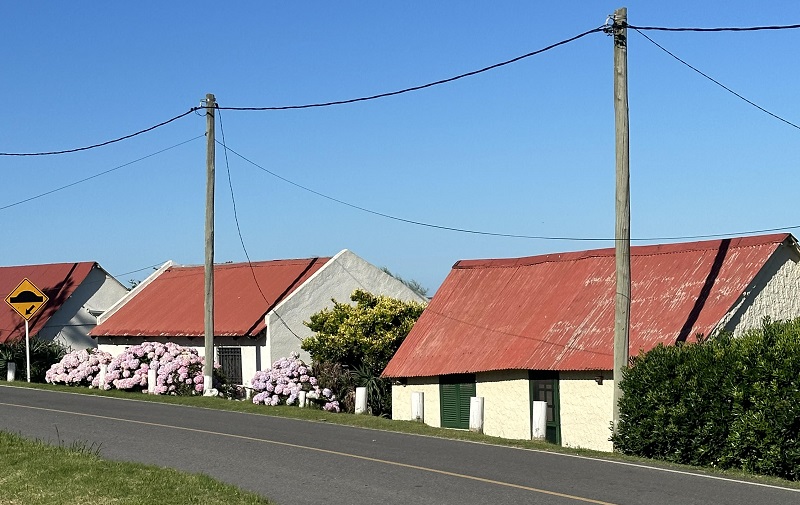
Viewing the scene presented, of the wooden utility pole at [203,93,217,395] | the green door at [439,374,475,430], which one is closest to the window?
the wooden utility pole at [203,93,217,395]

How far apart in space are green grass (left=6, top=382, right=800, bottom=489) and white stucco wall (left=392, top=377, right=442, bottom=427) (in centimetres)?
452

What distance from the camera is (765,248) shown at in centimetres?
2519

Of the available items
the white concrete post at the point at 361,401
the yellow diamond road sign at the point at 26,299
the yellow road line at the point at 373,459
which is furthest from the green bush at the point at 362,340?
the yellow road line at the point at 373,459

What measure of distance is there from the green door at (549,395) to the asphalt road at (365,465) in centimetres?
625

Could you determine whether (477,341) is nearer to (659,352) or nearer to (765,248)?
(765,248)

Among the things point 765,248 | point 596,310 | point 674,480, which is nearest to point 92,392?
point 596,310

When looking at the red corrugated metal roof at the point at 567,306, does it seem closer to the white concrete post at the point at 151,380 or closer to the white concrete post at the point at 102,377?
the white concrete post at the point at 151,380

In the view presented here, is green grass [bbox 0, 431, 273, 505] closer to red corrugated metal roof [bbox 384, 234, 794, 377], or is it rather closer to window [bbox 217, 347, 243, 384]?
red corrugated metal roof [bbox 384, 234, 794, 377]

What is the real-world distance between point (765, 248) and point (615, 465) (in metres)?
11.0

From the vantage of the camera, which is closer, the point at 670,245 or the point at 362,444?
the point at 362,444

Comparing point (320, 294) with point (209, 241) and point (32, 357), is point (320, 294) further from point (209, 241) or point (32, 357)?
point (32, 357)

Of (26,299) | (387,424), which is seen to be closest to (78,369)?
(26,299)

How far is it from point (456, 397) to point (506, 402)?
91.2 inches

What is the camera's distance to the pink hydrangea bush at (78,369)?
3478cm
